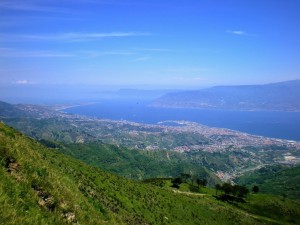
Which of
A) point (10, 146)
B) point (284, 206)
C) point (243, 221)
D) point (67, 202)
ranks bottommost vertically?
point (284, 206)

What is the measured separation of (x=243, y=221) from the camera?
72250 millimetres

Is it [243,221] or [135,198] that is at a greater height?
[135,198]

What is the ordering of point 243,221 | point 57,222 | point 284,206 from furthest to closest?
point 284,206 < point 243,221 < point 57,222

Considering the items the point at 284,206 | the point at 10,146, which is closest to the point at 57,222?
the point at 10,146

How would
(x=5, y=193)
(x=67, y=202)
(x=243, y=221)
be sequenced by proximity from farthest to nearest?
1. (x=243, y=221)
2. (x=67, y=202)
3. (x=5, y=193)

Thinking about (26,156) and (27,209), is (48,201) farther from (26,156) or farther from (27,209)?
(26,156)

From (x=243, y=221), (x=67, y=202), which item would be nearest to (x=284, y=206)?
(x=243, y=221)

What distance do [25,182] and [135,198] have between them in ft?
142

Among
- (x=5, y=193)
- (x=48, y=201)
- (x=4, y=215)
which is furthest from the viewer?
(x=48, y=201)

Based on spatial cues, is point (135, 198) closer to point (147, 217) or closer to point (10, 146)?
point (147, 217)

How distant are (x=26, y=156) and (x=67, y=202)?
9.13 feet

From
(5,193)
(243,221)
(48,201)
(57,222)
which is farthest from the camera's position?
(243,221)

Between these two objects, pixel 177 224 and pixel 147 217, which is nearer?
pixel 147 217

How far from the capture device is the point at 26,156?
41.9ft
